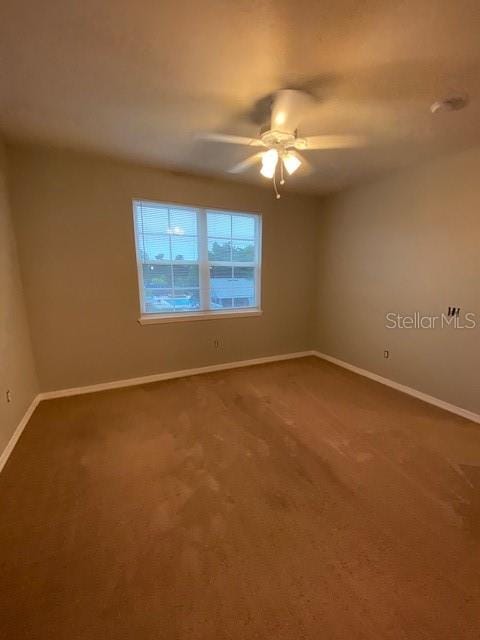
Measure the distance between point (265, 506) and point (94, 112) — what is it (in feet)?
9.46

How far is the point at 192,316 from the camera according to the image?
3678 millimetres

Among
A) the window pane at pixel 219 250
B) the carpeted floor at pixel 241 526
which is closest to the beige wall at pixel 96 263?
the window pane at pixel 219 250

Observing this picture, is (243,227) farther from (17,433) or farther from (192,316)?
(17,433)

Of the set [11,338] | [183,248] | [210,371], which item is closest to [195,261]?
[183,248]

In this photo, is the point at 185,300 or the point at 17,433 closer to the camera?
the point at 17,433

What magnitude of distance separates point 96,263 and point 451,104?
3.30m

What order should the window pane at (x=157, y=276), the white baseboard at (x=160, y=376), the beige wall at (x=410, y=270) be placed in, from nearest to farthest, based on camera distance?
1. the beige wall at (x=410, y=270)
2. the white baseboard at (x=160, y=376)
3. the window pane at (x=157, y=276)

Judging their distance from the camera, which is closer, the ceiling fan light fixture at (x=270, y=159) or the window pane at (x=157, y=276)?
the ceiling fan light fixture at (x=270, y=159)

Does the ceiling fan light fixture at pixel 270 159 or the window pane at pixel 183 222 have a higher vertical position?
the ceiling fan light fixture at pixel 270 159

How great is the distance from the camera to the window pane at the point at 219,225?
12.0 feet

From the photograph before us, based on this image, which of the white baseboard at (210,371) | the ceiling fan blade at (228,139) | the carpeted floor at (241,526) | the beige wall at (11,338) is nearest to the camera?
the carpeted floor at (241,526)

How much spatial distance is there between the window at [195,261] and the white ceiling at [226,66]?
1.06 meters

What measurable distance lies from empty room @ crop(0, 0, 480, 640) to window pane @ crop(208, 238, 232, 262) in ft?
0.08

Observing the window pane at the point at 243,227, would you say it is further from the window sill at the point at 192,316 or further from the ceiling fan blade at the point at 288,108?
the ceiling fan blade at the point at 288,108
